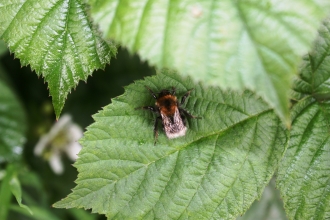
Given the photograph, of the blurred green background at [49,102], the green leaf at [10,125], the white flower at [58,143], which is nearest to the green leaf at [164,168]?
the blurred green background at [49,102]

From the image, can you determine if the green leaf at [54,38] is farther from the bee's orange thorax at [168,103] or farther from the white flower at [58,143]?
the white flower at [58,143]

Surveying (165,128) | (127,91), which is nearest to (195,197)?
(165,128)

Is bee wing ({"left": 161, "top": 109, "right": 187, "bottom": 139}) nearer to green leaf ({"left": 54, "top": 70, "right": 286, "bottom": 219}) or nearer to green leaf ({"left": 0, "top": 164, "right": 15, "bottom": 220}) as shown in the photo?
green leaf ({"left": 54, "top": 70, "right": 286, "bottom": 219})

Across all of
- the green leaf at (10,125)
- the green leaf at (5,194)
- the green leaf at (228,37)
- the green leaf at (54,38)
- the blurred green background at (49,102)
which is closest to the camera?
the green leaf at (228,37)

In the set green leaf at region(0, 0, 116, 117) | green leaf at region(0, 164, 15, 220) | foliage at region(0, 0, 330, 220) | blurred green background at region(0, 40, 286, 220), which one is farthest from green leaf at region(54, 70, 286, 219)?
blurred green background at region(0, 40, 286, 220)

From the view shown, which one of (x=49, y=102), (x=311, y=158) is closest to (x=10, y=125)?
(x=49, y=102)

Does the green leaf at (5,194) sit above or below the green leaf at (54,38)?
below
